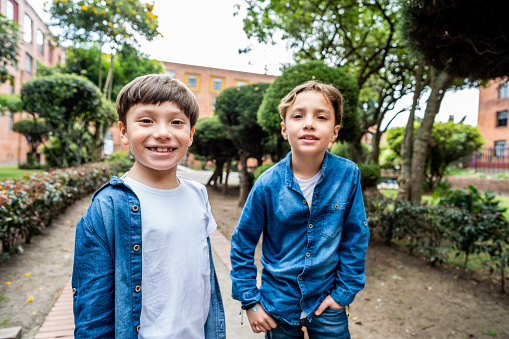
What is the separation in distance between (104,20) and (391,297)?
13.1 meters

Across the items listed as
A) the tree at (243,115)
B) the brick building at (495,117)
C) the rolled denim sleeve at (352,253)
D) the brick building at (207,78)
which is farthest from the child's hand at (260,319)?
the brick building at (207,78)

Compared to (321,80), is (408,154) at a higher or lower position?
lower

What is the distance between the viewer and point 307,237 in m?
1.48

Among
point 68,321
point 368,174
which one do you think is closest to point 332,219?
point 68,321

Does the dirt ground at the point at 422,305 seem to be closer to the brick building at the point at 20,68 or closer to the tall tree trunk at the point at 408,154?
the tall tree trunk at the point at 408,154

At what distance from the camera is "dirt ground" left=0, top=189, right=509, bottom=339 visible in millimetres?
2877

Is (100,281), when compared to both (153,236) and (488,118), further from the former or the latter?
(488,118)

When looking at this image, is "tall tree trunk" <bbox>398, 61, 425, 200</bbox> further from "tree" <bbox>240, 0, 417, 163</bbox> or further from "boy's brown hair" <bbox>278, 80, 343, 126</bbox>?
"boy's brown hair" <bbox>278, 80, 343, 126</bbox>

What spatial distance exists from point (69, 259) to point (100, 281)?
3.89 metres

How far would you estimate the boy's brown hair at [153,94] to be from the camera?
46.3 inches

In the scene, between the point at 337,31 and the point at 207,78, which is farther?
the point at 207,78

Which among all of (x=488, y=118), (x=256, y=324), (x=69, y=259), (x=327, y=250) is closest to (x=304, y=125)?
(x=327, y=250)

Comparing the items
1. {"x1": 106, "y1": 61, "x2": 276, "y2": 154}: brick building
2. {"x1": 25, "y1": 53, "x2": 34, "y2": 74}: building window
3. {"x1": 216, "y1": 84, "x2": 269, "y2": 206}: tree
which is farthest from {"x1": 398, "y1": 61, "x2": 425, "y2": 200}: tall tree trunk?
{"x1": 106, "y1": 61, "x2": 276, "y2": 154}: brick building

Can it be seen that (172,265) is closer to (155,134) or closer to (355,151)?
(155,134)
